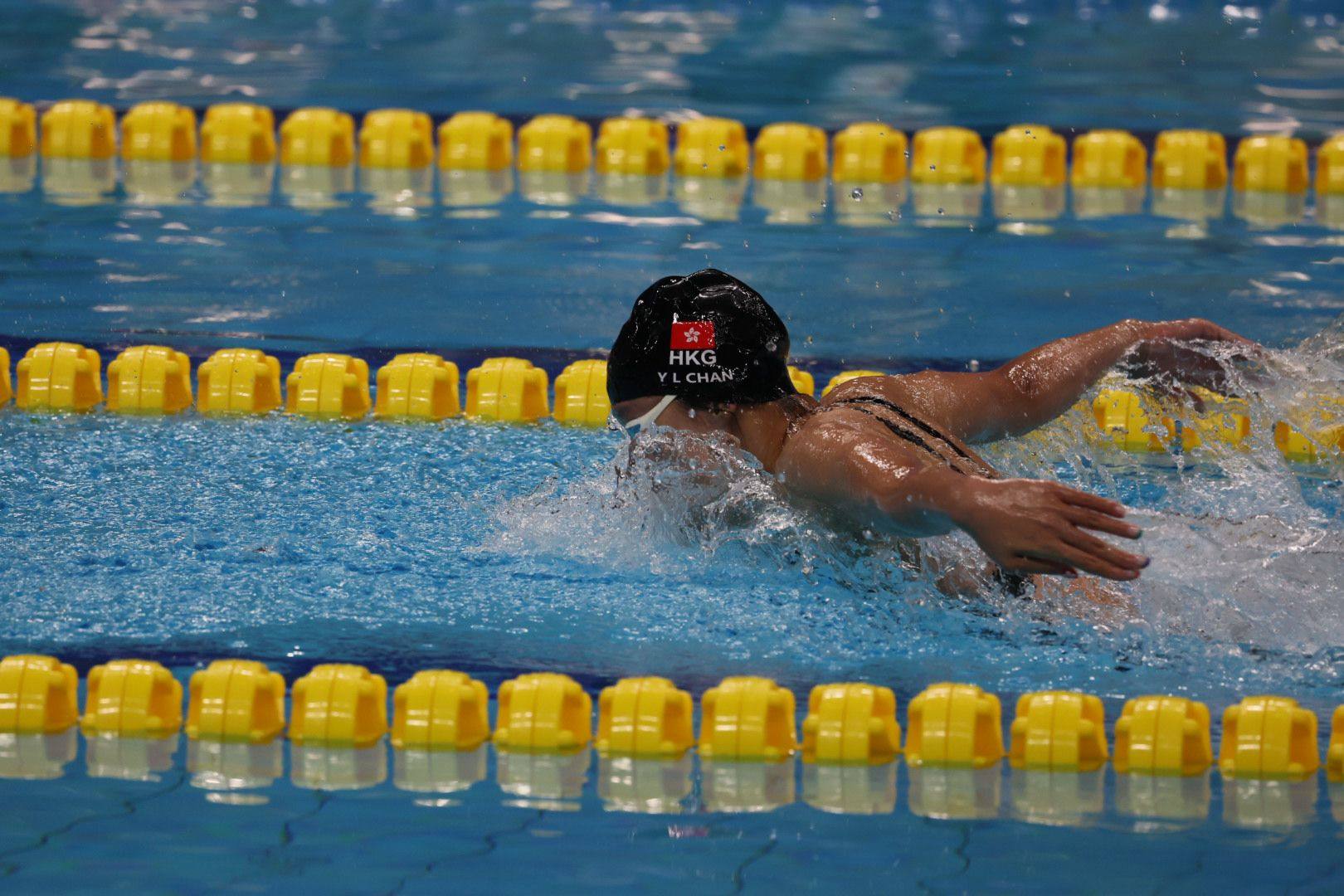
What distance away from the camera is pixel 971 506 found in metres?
2.63

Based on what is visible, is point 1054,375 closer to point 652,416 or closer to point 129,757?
point 652,416

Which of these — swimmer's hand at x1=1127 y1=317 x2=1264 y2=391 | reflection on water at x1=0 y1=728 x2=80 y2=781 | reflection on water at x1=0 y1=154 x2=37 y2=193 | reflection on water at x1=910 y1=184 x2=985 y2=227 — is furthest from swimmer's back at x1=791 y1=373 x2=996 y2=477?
reflection on water at x1=0 y1=154 x2=37 y2=193

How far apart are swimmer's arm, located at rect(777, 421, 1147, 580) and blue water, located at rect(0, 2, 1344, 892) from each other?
0.30 m

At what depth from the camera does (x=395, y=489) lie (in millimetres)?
4164

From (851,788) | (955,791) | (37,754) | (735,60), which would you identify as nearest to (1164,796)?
(955,791)

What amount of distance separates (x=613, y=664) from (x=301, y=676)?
0.58 meters

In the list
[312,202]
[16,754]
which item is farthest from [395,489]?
[312,202]

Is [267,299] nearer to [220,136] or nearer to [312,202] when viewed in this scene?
[312,202]

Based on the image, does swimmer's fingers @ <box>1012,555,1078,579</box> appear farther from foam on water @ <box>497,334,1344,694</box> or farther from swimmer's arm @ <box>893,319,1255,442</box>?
swimmer's arm @ <box>893,319,1255,442</box>

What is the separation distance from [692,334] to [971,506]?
84 centimetres

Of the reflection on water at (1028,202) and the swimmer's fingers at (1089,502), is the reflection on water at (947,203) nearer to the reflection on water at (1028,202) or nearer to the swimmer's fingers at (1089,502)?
the reflection on water at (1028,202)

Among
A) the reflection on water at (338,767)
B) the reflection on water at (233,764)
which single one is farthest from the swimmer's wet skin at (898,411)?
the reflection on water at (233,764)

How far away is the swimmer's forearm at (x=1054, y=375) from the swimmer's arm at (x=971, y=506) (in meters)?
0.74

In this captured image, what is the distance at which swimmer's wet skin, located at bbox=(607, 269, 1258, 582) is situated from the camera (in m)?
2.57
